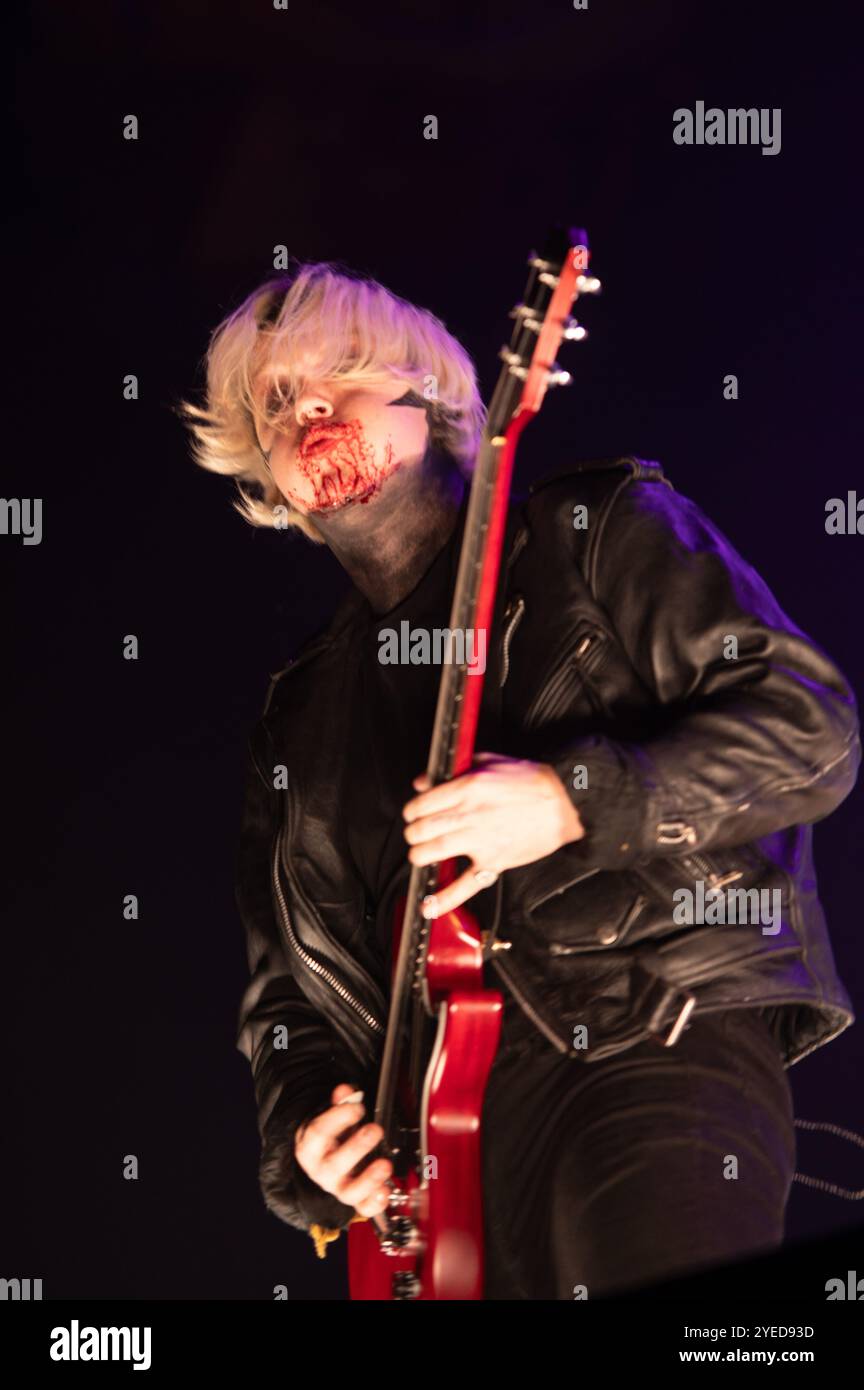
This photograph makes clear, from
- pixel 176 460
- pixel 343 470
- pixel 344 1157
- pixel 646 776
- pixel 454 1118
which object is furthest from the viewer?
pixel 176 460

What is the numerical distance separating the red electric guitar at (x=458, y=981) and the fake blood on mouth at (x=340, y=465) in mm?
376

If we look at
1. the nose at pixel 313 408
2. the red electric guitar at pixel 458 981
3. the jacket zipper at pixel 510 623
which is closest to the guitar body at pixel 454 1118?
the red electric guitar at pixel 458 981

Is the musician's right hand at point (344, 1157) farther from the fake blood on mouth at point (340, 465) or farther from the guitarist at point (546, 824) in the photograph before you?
the fake blood on mouth at point (340, 465)

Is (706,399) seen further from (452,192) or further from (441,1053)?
(441,1053)

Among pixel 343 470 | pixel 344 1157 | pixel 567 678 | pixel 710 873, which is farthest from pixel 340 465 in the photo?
pixel 344 1157

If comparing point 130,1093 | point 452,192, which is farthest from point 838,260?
point 130,1093

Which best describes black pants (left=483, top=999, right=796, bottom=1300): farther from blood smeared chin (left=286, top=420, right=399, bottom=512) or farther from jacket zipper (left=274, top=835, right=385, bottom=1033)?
blood smeared chin (left=286, top=420, right=399, bottom=512)

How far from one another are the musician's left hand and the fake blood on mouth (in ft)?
1.84

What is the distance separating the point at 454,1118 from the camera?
1.70 metres

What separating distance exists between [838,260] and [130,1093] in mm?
1975

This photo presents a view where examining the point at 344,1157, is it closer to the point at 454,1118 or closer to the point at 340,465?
the point at 454,1118

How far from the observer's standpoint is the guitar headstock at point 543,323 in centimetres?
155

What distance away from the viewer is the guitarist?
5.16 feet

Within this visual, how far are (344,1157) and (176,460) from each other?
5.50 ft
